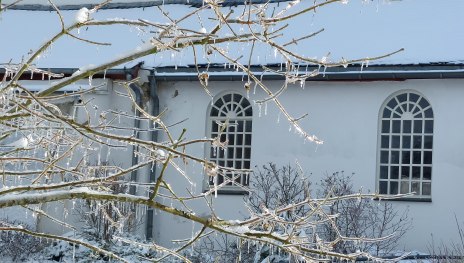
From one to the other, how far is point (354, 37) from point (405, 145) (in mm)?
2281

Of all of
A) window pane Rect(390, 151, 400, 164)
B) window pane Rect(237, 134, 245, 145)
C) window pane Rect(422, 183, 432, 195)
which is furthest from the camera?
window pane Rect(237, 134, 245, 145)

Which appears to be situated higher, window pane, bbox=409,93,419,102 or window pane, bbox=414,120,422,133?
window pane, bbox=409,93,419,102

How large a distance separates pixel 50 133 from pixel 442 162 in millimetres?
11630

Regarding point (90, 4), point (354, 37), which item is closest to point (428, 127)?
point (354, 37)

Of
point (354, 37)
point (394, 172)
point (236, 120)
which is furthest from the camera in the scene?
point (236, 120)

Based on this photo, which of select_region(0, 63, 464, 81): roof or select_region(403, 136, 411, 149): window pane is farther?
select_region(403, 136, 411, 149): window pane

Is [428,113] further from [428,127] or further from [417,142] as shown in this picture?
[417,142]

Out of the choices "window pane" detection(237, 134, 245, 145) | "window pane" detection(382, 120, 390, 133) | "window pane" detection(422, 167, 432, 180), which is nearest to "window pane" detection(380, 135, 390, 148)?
"window pane" detection(382, 120, 390, 133)

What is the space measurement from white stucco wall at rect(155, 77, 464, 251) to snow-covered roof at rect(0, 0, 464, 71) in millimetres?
546

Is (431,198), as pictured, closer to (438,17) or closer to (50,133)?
(438,17)

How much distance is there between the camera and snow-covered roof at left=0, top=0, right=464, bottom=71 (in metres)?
18.3

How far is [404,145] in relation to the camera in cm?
1839

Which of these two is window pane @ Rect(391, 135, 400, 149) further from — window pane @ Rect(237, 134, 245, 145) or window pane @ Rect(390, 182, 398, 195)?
window pane @ Rect(237, 134, 245, 145)

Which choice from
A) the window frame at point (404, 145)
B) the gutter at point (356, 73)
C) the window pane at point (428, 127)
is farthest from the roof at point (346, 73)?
the window pane at point (428, 127)
